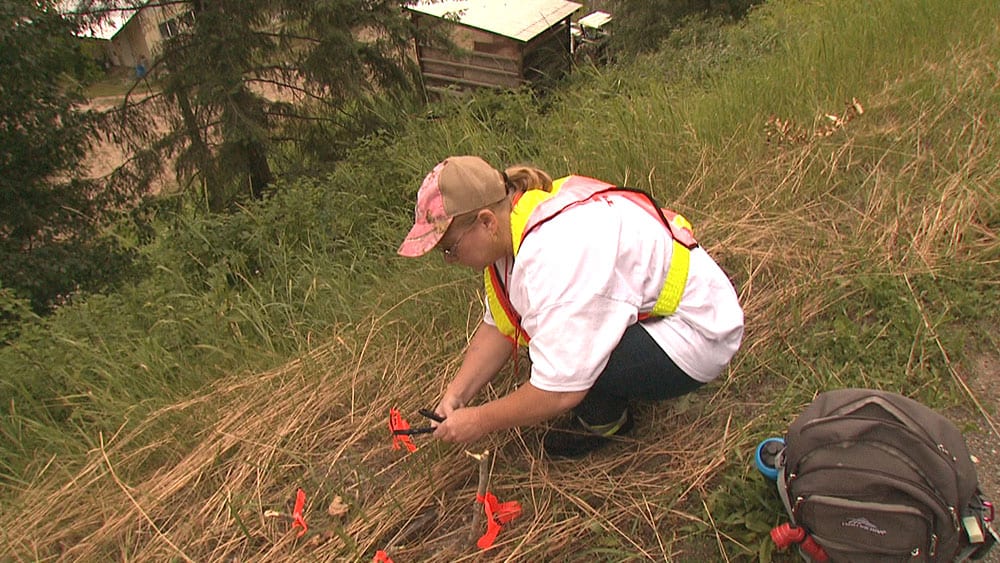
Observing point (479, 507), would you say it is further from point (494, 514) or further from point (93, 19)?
point (93, 19)

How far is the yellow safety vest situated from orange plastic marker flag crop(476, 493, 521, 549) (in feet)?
1.47

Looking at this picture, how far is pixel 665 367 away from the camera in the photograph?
5.50 ft

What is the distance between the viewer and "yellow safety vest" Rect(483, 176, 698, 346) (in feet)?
5.14

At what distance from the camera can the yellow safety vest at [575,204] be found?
157cm

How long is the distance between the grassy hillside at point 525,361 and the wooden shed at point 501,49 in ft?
20.2

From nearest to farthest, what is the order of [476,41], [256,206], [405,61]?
[256,206] → [405,61] → [476,41]

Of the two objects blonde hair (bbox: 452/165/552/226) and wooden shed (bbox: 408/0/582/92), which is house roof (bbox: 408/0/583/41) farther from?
blonde hair (bbox: 452/165/552/226)

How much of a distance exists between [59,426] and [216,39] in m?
4.64

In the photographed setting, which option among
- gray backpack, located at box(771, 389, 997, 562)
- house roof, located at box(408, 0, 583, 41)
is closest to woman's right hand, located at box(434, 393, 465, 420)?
gray backpack, located at box(771, 389, 997, 562)

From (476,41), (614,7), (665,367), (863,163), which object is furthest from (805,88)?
(614,7)

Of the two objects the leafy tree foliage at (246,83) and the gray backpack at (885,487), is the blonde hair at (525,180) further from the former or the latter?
the leafy tree foliage at (246,83)

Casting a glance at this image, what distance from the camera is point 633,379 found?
5.69 feet

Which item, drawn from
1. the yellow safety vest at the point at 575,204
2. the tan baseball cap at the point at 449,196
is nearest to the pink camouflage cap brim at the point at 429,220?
the tan baseball cap at the point at 449,196

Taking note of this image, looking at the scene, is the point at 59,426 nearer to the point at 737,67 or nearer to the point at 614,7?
the point at 737,67
